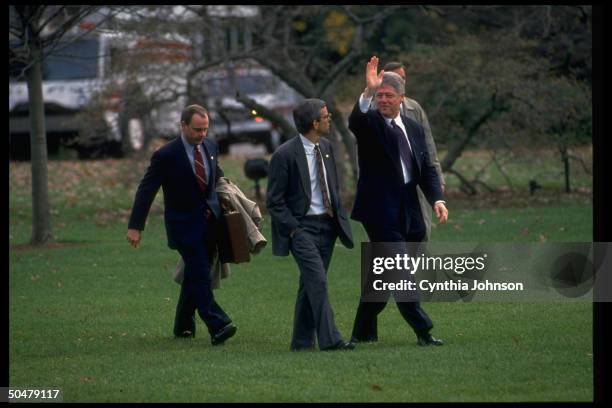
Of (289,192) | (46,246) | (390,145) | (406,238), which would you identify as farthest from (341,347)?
(46,246)

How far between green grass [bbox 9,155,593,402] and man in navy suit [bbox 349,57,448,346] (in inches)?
33.0

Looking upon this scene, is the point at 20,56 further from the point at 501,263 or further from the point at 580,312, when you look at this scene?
the point at 580,312

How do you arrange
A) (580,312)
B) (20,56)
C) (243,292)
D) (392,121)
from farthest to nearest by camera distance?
(20,56) → (243,292) → (580,312) → (392,121)

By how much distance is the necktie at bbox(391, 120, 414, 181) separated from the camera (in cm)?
982

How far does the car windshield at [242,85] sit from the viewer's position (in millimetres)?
22984

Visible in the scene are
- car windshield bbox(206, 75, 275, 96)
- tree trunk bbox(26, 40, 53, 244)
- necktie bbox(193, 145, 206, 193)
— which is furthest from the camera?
car windshield bbox(206, 75, 275, 96)

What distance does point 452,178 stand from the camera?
26.1m

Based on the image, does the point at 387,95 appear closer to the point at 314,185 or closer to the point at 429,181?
the point at 429,181

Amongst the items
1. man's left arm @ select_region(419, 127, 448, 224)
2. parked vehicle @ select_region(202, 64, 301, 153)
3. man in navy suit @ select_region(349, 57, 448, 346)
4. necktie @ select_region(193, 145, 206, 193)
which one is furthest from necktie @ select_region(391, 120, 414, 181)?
parked vehicle @ select_region(202, 64, 301, 153)

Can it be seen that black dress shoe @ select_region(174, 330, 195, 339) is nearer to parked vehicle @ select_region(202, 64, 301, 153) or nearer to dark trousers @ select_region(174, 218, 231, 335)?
dark trousers @ select_region(174, 218, 231, 335)

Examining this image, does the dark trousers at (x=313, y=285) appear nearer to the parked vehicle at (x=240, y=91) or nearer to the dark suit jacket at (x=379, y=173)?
the dark suit jacket at (x=379, y=173)

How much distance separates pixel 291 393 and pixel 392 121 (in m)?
2.54

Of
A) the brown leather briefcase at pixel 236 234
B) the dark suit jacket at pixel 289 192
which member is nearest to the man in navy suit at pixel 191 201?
the brown leather briefcase at pixel 236 234

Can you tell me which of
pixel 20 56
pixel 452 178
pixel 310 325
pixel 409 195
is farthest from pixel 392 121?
pixel 452 178
